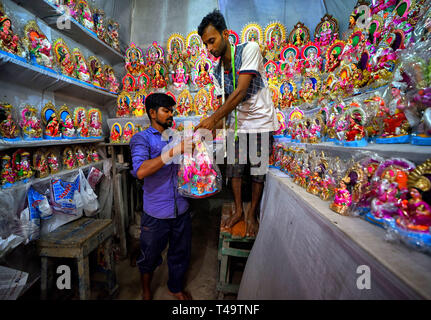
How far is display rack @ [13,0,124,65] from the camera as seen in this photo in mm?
1755

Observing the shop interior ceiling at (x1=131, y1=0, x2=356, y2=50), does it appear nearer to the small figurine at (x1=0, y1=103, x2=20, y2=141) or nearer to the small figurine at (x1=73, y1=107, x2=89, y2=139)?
the small figurine at (x1=73, y1=107, x2=89, y2=139)

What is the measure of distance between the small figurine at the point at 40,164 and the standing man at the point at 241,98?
5.84 feet

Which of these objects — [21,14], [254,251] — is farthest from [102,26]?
[254,251]

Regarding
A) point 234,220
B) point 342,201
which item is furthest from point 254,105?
point 234,220

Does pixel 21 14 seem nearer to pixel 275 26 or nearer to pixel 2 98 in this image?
pixel 2 98

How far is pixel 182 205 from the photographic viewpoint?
1.54m

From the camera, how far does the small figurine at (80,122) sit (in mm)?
2125

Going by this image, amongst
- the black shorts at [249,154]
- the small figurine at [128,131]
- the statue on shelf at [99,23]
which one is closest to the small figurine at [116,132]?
the small figurine at [128,131]

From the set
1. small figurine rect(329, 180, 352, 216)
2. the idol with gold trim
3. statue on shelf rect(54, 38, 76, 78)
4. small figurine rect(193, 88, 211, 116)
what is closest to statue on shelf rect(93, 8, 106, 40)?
statue on shelf rect(54, 38, 76, 78)

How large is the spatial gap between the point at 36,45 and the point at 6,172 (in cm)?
126

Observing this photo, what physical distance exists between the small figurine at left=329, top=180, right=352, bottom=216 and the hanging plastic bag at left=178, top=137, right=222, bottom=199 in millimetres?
763

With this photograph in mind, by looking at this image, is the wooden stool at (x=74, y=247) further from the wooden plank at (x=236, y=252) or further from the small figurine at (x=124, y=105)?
the small figurine at (x=124, y=105)

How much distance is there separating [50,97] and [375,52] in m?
3.24

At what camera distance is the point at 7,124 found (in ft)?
4.56
